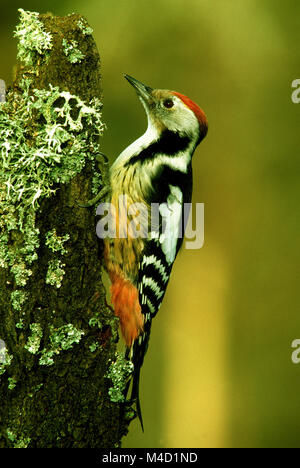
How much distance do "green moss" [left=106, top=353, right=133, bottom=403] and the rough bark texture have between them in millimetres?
13

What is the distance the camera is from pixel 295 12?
2697mm

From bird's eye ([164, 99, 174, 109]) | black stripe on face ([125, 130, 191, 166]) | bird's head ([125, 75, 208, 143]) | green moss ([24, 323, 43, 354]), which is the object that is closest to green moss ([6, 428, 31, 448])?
green moss ([24, 323, 43, 354])

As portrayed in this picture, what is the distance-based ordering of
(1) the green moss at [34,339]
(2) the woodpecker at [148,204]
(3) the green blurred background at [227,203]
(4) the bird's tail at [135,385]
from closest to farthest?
(1) the green moss at [34,339] → (4) the bird's tail at [135,385] → (2) the woodpecker at [148,204] → (3) the green blurred background at [227,203]

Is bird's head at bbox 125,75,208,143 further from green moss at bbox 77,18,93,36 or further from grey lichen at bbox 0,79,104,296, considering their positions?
grey lichen at bbox 0,79,104,296

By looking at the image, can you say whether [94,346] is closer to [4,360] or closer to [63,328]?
[63,328]

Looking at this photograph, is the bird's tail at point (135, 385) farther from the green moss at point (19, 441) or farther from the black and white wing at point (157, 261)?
the green moss at point (19, 441)

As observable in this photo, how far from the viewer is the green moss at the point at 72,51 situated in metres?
1.38

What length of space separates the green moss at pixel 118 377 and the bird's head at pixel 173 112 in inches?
36.6

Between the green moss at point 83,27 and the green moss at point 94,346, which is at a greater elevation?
the green moss at point 83,27

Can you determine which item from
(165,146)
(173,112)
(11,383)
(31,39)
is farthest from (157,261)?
(31,39)

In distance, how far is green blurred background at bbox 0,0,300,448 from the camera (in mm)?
2703

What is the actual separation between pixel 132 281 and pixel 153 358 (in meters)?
0.97

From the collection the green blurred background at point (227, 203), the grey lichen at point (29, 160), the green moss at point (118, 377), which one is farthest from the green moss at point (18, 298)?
the green blurred background at point (227, 203)
